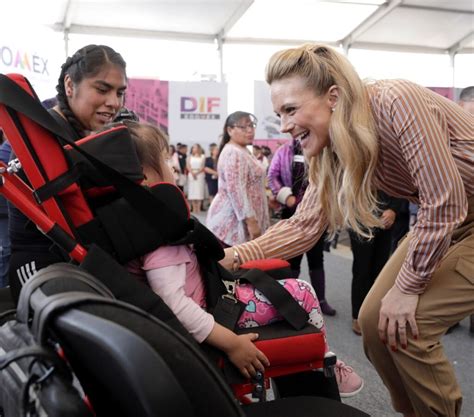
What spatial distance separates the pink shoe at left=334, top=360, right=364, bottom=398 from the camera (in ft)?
4.61

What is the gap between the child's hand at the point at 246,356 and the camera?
106 cm

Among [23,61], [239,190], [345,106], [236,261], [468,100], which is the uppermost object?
[23,61]

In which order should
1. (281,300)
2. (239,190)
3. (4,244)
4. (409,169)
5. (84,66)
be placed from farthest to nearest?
(239,190), (4,244), (84,66), (409,169), (281,300)

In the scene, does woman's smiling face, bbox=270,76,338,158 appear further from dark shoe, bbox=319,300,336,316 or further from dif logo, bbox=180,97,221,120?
dif logo, bbox=180,97,221,120

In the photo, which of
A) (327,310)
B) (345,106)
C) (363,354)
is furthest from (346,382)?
(327,310)

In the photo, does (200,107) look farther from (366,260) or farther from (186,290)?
(186,290)

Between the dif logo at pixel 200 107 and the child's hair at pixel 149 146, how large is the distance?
27.0 feet

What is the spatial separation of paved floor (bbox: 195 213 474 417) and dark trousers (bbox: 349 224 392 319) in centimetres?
22

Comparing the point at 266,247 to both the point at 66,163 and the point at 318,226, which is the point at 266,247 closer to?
the point at 318,226

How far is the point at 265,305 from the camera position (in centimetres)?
123

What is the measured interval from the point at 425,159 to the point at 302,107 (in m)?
0.34

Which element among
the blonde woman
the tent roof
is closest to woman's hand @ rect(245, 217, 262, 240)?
the blonde woman

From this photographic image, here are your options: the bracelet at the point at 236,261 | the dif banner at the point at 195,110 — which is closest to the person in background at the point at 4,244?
the bracelet at the point at 236,261

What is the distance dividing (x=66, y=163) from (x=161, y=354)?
544mm
